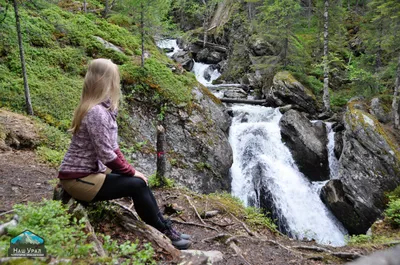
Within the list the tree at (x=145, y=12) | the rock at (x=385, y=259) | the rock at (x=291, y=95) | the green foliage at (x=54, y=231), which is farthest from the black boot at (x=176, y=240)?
the rock at (x=291, y=95)

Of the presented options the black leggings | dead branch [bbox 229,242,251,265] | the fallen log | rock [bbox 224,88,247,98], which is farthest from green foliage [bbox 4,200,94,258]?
rock [bbox 224,88,247,98]

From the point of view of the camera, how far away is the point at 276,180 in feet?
44.2

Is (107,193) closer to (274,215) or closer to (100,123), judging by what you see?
(100,123)

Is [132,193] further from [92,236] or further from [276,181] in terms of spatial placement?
[276,181]

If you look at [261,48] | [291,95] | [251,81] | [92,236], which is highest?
[261,48]

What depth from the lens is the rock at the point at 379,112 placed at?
14062mm

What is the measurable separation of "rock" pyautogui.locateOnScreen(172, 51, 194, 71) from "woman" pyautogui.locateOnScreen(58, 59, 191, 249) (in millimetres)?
26455

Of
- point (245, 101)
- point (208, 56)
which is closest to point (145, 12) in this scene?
point (245, 101)

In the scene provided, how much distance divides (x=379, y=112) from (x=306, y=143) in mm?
4249

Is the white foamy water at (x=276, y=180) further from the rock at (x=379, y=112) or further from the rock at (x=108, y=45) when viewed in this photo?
the rock at (x=108, y=45)

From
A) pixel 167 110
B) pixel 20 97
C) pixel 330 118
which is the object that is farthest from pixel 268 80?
pixel 20 97

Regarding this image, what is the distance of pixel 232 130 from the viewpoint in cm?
1549

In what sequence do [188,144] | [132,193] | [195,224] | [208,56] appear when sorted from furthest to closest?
[208,56] → [188,144] → [195,224] → [132,193]

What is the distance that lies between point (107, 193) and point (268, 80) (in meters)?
18.4
